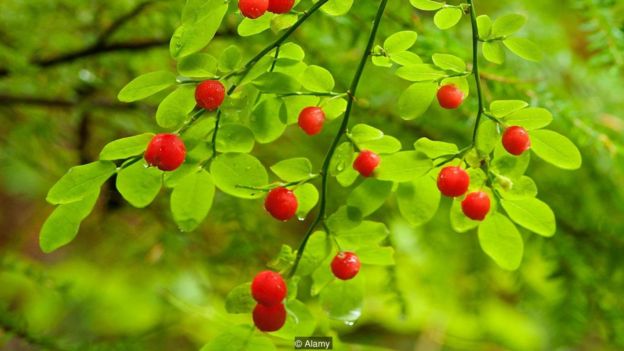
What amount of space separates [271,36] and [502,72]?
0.20 m

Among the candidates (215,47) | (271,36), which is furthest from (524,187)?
(215,47)

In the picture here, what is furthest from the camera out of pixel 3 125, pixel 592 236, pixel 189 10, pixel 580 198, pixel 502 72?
pixel 3 125

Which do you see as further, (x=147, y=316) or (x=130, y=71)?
(x=147, y=316)

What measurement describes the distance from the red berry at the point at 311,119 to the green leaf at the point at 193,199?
5 centimetres

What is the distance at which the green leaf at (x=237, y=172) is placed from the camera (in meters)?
0.33

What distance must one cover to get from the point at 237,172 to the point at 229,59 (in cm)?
5

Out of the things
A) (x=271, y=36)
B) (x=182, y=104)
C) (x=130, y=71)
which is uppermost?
(x=182, y=104)

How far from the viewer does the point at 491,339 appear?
1187mm

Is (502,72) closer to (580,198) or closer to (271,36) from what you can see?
(271,36)

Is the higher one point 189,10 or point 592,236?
point 189,10

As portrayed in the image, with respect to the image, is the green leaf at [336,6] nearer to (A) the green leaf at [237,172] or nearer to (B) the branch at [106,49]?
(A) the green leaf at [237,172]

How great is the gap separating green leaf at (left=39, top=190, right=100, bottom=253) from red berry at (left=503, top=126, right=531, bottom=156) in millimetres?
192

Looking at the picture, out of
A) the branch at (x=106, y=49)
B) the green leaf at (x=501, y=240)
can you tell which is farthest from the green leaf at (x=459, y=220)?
the branch at (x=106, y=49)

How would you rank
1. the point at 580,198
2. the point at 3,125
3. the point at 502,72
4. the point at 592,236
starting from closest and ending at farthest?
the point at 502,72, the point at 592,236, the point at 580,198, the point at 3,125
